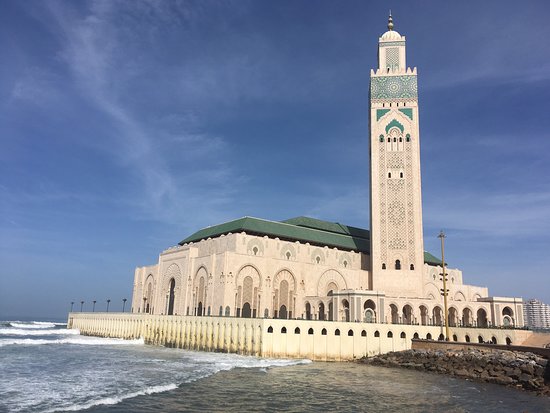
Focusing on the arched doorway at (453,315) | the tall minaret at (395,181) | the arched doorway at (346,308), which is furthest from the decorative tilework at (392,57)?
the arched doorway at (453,315)

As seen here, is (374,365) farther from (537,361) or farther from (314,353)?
(537,361)

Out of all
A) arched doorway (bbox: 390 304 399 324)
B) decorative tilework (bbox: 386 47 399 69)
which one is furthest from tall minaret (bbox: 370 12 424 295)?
arched doorway (bbox: 390 304 399 324)

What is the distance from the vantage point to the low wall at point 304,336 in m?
35.5

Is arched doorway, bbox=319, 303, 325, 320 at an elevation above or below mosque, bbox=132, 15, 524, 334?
below

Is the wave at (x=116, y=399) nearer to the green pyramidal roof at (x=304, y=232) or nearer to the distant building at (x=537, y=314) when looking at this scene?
the green pyramidal roof at (x=304, y=232)

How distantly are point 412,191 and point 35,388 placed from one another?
138 feet

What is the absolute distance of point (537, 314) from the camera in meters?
175

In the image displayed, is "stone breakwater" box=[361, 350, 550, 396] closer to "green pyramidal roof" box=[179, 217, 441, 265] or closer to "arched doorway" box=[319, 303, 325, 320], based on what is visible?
"arched doorway" box=[319, 303, 325, 320]

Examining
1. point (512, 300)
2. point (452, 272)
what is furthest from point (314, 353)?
point (452, 272)

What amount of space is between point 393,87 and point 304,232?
65.7ft

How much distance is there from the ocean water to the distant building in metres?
171

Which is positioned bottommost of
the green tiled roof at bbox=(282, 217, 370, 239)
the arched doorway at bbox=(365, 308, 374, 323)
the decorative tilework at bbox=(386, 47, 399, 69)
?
the arched doorway at bbox=(365, 308, 374, 323)

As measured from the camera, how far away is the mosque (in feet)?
156

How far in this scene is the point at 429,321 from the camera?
4928cm
